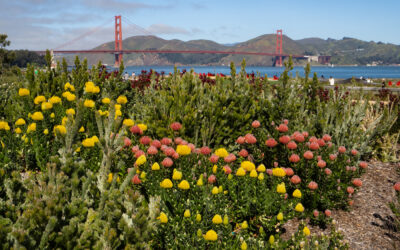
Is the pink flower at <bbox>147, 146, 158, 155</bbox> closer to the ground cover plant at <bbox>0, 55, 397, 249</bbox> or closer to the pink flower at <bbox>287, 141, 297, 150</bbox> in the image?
the ground cover plant at <bbox>0, 55, 397, 249</bbox>

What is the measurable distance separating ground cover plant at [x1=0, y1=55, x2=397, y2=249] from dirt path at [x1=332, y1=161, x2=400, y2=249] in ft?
0.58

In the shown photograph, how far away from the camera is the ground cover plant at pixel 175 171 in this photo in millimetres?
1796

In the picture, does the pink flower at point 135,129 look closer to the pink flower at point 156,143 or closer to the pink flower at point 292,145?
the pink flower at point 156,143

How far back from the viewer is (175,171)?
2703 mm

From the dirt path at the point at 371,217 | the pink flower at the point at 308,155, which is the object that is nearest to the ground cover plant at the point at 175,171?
the pink flower at the point at 308,155

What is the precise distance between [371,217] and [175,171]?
2.34 meters

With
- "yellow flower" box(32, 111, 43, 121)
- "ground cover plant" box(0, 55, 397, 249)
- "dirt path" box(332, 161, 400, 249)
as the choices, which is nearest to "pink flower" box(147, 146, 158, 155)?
"ground cover plant" box(0, 55, 397, 249)

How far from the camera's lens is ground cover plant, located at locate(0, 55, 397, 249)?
1796 mm

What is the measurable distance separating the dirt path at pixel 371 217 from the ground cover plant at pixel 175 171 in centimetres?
18

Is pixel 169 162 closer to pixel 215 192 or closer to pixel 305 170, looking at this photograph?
pixel 215 192

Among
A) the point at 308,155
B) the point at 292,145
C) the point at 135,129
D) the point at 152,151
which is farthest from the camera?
the point at 135,129

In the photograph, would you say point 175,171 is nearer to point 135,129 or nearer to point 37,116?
point 135,129

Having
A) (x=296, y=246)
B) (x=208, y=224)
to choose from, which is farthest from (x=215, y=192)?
(x=296, y=246)

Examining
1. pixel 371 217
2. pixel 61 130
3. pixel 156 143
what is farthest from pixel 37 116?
pixel 371 217
